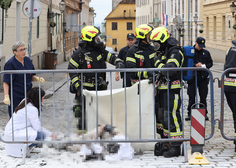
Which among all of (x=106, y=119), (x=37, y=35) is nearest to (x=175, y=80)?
(x=106, y=119)

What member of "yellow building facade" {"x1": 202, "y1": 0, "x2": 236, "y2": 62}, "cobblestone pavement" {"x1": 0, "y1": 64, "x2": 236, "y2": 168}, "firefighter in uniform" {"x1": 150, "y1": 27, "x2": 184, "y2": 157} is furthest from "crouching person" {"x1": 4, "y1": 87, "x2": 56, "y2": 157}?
"yellow building facade" {"x1": 202, "y1": 0, "x2": 236, "y2": 62}

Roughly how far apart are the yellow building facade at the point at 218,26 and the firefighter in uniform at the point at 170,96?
79.7 feet

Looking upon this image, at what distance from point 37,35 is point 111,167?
64.3ft

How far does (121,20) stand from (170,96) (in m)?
86.9

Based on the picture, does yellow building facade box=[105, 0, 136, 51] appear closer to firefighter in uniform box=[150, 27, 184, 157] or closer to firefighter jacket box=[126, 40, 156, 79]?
firefighter jacket box=[126, 40, 156, 79]

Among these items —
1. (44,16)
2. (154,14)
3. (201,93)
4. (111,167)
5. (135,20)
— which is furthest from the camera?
(135,20)

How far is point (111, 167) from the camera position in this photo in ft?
17.8

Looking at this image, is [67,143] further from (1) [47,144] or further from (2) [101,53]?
(2) [101,53]

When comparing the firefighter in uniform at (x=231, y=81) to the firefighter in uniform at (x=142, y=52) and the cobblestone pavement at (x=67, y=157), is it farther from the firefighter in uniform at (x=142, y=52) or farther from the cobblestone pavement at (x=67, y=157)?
the firefighter in uniform at (x=142, y=52)

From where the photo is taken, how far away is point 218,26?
34.0m

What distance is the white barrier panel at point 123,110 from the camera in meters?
5.92

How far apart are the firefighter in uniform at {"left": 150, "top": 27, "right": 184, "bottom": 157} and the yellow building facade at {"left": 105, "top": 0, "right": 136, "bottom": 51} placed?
8553cm

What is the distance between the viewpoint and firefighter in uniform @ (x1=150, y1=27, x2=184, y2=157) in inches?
234

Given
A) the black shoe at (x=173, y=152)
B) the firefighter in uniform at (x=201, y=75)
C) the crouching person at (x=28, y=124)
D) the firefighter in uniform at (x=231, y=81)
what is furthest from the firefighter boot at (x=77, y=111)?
the firefighter in uniform at (x=201, y=75)
